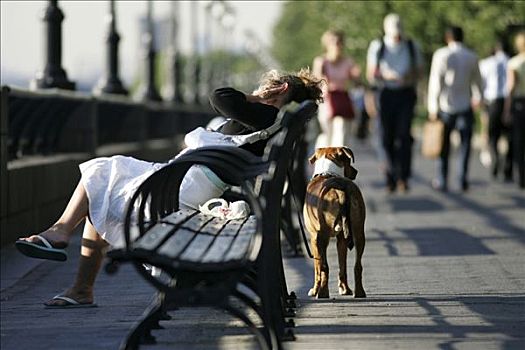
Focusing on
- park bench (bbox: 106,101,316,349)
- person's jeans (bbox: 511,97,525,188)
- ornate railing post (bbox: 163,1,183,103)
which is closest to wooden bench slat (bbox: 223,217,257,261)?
park bench (bbox: 106,101,316,349)

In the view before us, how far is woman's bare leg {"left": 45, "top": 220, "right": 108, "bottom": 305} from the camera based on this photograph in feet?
29.0

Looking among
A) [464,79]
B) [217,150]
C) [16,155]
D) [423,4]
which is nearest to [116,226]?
[217,150]

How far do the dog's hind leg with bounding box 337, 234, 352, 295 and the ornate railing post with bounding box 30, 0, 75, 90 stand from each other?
30.4ft

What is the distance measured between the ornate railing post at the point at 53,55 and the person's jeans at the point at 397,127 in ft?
12.4

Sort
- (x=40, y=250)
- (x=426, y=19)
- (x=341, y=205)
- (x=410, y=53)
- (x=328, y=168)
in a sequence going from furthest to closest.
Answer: (x=426, y=19), (x=410, y=53), (x=328, y=168), (x=341, y=205), (x=40, y=250)

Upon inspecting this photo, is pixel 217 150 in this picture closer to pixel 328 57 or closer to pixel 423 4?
pixel 328 57

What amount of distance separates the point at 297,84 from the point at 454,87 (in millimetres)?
11238

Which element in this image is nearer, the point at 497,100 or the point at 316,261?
the point at 316,261

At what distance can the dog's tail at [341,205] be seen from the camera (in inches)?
366

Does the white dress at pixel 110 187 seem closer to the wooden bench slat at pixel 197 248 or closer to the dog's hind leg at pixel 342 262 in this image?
the wooden bench slat at pixel 197 248

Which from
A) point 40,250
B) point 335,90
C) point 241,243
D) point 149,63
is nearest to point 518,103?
point 335,90

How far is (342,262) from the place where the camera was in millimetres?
9414

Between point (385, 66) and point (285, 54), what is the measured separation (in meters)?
109

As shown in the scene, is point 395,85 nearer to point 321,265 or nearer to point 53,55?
point 53,55
